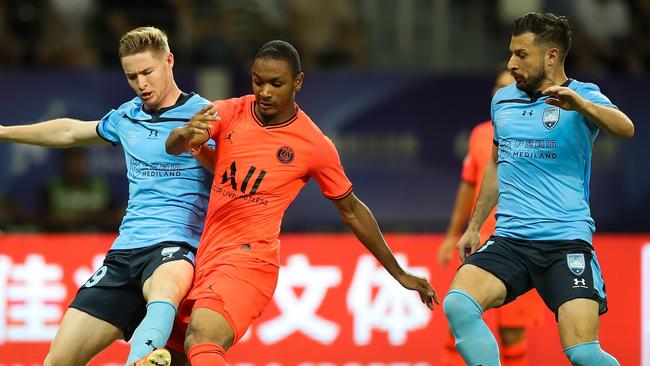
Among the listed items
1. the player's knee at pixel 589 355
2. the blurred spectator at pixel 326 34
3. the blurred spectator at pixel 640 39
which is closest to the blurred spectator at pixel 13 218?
the blurred spectator at pixel 326 34

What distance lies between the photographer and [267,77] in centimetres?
609

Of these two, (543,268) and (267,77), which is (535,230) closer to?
(543,268)

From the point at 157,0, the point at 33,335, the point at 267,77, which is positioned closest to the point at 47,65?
the point at 157,0

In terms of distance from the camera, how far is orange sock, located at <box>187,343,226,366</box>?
5762 mm

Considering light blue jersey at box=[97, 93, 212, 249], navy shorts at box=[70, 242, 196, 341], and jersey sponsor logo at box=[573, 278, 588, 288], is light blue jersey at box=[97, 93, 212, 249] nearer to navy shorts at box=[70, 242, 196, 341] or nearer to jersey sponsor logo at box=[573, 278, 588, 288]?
navy shorts at box=[70, 242, 196, 341]

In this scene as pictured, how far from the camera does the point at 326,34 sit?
13297 millimetres

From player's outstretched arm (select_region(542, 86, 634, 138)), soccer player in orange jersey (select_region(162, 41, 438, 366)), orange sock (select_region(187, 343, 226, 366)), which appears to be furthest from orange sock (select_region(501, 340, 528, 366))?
orange sock (select_region(187, 343, 226, 366))

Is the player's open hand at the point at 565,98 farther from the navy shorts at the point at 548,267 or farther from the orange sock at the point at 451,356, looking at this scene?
the orange sock at the point at 451,356

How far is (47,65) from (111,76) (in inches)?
29.2

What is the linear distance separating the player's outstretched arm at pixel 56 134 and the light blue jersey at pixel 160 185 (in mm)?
212

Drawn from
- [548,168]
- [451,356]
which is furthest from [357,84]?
[548,168]

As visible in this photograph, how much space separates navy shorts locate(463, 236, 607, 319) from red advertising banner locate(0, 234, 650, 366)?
3.44 metres

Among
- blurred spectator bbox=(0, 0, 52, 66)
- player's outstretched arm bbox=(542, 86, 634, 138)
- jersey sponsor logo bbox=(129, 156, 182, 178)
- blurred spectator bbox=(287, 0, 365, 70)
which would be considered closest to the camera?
player's outstretched arm bbox=(542, 86, 634, 138)

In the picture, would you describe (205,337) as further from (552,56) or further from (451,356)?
(451,356)
